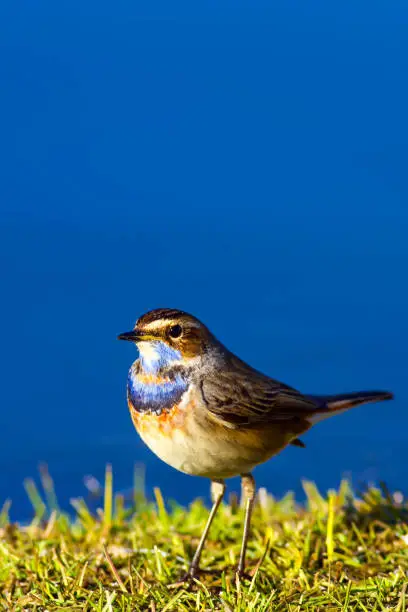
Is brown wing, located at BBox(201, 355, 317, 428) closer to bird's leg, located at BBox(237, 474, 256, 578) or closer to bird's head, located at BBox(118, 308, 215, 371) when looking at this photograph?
bird's head, located at BBox(118, 308, 215, 371)

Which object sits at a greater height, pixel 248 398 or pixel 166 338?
pixel 166 338

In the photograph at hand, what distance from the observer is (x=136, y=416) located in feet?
20.3

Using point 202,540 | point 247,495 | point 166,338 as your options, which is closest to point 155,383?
point 166,338

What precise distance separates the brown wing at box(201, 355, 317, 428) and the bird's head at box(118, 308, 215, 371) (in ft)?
0.67

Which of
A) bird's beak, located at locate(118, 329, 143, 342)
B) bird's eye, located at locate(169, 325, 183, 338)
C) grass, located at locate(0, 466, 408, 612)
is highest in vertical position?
bird's eye, located at locate(169, 325, 183, 338)

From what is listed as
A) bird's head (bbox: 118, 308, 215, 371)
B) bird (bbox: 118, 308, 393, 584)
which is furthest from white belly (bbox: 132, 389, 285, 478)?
bird's head (bbox: 118, 308, 215, 371)

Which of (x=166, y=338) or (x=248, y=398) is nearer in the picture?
(x=166, y=338)

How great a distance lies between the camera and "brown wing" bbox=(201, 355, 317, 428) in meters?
6.15

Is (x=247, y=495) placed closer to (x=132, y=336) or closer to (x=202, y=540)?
(x=202, y=540)

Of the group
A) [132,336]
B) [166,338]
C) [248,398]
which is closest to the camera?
[132,336]

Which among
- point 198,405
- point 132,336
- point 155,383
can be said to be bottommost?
point 198,405

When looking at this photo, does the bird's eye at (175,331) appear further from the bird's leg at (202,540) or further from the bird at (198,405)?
the bird's leg at (202,540)

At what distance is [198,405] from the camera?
607 centimetres

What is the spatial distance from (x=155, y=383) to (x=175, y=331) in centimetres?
33
